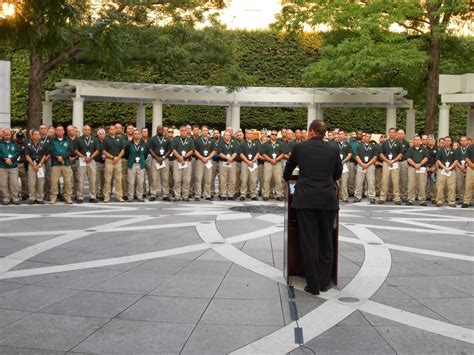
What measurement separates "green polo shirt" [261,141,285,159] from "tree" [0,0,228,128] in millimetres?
4672

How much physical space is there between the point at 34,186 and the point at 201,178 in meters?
4.44

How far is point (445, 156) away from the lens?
1557cm

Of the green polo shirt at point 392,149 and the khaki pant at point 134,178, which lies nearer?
the khaki pant at point 134,178

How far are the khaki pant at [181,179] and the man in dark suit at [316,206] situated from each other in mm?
9365

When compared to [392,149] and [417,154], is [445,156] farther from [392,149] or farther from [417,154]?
[392,149]

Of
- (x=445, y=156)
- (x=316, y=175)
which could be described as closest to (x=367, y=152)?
(x=445, y=156)

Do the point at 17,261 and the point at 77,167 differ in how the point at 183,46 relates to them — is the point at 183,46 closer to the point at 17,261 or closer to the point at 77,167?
the point at 77,167

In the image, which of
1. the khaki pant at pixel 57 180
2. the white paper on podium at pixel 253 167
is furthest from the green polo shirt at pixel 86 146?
the white paper on podium at pixel 253 167

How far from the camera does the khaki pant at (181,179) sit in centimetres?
1571

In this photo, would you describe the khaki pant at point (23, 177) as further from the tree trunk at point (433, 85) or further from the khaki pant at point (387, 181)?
the tree trunk at point (433, 85)

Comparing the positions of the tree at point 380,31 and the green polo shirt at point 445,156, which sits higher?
the tree at point 380,31

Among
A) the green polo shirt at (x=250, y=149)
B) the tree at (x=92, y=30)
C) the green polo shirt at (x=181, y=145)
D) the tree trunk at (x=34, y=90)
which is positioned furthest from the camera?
the tree trunk at (x=34, y=90)

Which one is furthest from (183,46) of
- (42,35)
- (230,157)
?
(42,35)

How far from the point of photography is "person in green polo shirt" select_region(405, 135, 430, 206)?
15.6 metres
